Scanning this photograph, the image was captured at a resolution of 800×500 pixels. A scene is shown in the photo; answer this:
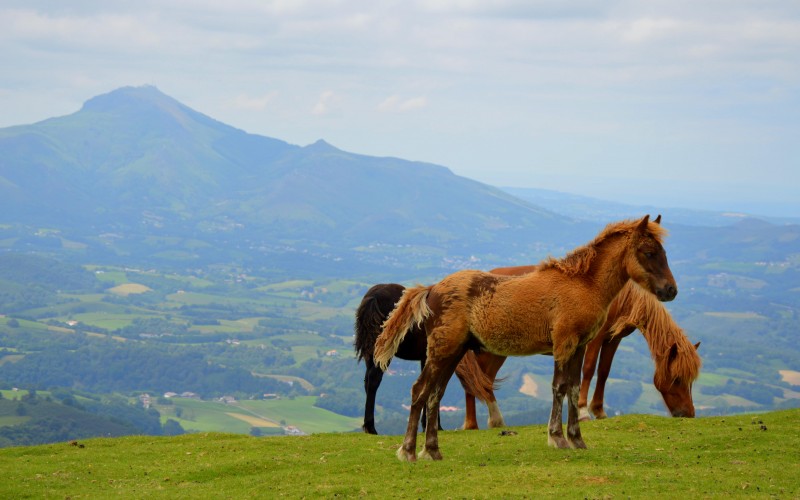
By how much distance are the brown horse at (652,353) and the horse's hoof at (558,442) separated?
12.8 ft

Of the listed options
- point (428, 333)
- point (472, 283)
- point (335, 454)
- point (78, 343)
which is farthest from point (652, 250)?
point (78, 343)

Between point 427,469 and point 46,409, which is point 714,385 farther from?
point 427,469

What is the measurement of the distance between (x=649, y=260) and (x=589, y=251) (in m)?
0.94

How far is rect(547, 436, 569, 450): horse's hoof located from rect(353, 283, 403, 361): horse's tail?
520 centimetres

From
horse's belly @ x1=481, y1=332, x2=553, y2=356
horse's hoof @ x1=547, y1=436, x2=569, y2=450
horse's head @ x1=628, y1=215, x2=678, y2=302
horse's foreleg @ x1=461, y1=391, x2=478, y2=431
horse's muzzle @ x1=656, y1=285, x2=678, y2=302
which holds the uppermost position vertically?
horse's head @ x1=628, y1=215, x2=678, y2=302

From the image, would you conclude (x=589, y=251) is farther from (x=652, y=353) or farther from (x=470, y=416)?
(x=470, y=416)

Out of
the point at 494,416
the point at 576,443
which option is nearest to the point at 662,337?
the point at 494,416

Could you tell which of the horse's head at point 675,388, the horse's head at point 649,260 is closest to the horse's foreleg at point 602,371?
the horse's head at point 675,388

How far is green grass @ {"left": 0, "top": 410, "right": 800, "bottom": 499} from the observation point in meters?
12.1

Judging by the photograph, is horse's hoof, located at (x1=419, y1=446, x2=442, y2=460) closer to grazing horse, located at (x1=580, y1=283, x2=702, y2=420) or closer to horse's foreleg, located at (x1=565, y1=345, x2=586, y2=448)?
horse's foreleg, located at (x1=565, y1=345, x2=586, y2=448)

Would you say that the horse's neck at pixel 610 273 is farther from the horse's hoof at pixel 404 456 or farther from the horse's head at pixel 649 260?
the horse's hoof at pixel 404 456

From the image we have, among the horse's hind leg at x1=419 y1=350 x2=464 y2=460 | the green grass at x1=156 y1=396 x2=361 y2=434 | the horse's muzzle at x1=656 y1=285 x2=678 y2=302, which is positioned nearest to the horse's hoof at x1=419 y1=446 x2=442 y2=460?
the horse's hind leg at x1=419 y1=350 x2=464 y2=460

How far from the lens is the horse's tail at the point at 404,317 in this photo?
14.2 meters

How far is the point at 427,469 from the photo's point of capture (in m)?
13.5
